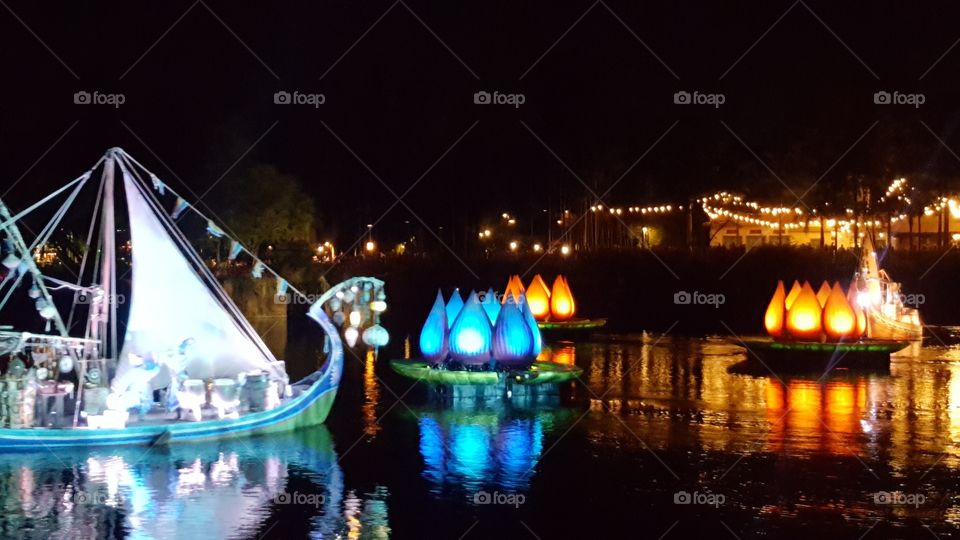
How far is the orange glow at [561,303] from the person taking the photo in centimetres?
3722

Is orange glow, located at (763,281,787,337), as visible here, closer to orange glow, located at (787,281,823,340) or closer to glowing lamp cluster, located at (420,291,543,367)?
orange glow, located at (787,281,823,340)

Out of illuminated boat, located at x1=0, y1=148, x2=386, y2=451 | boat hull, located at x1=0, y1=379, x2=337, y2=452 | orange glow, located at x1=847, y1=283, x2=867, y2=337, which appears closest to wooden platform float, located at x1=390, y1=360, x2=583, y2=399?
illuminated boat, located at x1=0, y1=148, x2=386, y2=451

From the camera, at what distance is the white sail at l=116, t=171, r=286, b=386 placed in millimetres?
18797

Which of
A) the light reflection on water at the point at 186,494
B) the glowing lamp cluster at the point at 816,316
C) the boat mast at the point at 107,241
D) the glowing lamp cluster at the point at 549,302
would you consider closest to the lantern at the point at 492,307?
the light reflection on water at the point at 186,494

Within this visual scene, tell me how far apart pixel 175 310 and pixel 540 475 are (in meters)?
6.54

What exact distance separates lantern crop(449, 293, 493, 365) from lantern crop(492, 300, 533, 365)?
7.1 inches

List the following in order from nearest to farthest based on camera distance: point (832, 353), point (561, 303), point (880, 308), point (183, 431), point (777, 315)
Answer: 1. point (183, 431)
2. point (832, 353)
3. point (777, 315)
4. point (880, 308)
5. point (561, 303)

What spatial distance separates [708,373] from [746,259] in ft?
66.4

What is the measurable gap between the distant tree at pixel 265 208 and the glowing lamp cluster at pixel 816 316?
23.2m

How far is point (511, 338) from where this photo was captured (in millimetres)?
22656

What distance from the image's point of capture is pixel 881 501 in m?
15.0

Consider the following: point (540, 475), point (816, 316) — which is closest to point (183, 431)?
point (540, 475)

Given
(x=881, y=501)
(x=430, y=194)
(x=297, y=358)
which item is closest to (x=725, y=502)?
(x=881, y=501)

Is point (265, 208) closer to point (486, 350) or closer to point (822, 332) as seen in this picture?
point (822, 332)
